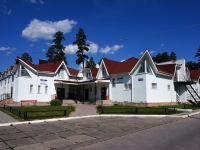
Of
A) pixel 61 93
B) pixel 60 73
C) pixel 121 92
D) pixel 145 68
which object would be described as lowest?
pixel 61 93

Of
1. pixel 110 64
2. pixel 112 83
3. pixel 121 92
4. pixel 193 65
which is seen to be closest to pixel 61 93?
pixel 112 83

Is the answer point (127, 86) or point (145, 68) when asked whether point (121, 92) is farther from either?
point (145, 68)

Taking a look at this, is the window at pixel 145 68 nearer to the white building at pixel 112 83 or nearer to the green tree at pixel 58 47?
the white building at pixel 112 83

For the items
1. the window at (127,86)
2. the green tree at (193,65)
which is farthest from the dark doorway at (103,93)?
the green tree at (193,65)

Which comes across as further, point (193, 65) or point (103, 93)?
point (193, 65)

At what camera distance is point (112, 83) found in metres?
30.5

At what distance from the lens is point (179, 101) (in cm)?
3306

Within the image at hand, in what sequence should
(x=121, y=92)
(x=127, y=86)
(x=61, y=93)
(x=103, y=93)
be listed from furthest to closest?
(x=61, y=93) < (x=103, y=93) < (x=121, y=92) < (x=127, y=86)

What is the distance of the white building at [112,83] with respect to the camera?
1062 inches

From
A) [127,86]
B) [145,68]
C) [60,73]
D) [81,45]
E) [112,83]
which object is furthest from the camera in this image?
[81,45]

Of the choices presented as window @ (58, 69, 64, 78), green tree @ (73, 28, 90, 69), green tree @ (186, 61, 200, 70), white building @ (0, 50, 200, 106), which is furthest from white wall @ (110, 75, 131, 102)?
green tree @ (186, 61, 200, 70)

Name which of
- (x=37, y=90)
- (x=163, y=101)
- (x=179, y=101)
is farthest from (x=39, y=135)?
(x=179, y=101)

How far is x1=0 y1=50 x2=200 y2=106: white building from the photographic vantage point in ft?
88.5

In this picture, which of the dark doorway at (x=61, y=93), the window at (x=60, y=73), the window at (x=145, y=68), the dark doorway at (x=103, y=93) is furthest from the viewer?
the window at (x=60, y=73)
